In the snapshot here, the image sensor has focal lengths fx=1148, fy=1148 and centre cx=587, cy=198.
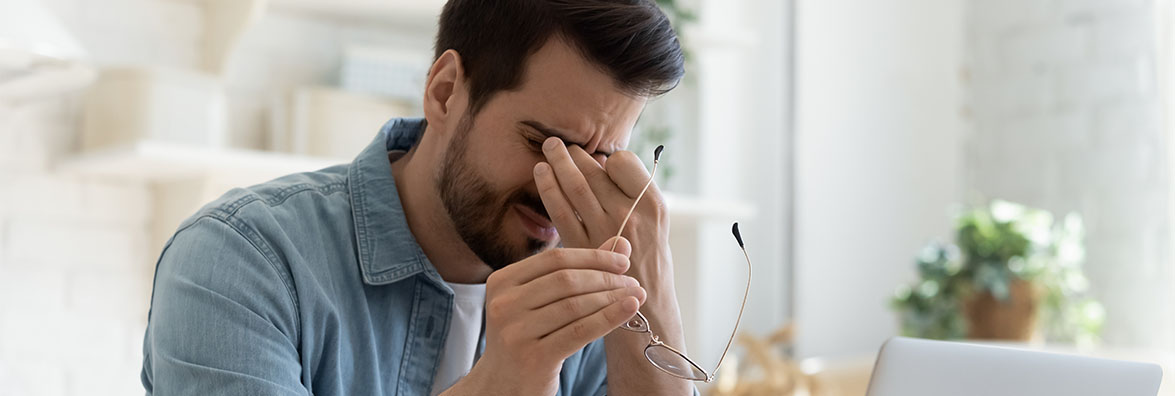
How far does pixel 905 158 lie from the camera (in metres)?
2.71

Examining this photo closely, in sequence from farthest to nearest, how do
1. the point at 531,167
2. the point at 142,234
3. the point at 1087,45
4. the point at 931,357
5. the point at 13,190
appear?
the point at 1087,45 → the point at 142,234 → the point at 13,190 → the point at 531,167 → the point at 931,357

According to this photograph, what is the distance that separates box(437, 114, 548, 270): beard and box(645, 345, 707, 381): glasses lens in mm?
178

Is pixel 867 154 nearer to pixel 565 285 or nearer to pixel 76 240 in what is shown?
pixel 76 240

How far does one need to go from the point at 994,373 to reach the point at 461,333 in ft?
1.78

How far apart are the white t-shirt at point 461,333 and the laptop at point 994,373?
0.45 meters

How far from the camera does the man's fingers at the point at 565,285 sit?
0.89 meters

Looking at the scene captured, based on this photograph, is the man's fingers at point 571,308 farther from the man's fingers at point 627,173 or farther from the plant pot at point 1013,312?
the plant pot at point 1013,312

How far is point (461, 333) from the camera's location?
121 centimetres

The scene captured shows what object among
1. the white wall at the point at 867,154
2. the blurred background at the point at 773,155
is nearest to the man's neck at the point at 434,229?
the blurred background at the point at 773,155

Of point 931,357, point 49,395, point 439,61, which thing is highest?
point 439,61

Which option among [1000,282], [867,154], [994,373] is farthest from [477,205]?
[867,154]

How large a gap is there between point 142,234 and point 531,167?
95 cm

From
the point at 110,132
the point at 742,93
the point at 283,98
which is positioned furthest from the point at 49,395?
the point at 742,93

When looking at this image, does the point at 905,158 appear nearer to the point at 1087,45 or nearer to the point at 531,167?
the point at 1087,45
